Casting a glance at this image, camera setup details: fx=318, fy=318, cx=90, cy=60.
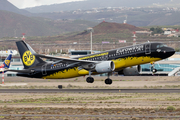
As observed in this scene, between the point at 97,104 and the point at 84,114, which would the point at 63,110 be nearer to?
the point at 84,114

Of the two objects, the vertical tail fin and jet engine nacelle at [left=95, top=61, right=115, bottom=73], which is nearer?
jet engine nacelle at [left=95, top=61, right=115, bottom=73]

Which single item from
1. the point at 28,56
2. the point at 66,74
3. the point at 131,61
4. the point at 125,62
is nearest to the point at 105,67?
the point at 125,62

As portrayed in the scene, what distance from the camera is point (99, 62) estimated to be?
49.2 metres

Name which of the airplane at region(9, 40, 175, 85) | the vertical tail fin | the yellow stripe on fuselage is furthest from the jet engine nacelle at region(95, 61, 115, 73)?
the vertical tail fin

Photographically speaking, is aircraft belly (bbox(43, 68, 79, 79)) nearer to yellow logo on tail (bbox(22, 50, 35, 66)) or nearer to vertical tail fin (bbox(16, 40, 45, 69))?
vertical tail fin (bbox(16, 40, 45, 69))

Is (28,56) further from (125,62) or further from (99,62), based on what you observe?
(125,62)

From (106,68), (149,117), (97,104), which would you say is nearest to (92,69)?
(106,68)

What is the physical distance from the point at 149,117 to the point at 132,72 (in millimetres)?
27553

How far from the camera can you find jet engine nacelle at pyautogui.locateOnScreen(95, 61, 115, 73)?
47438mm

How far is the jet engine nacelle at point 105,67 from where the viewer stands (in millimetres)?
47438

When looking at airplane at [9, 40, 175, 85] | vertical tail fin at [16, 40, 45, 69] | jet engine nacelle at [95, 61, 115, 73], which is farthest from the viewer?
vertical tail fin at [16, 40, 45, 69]

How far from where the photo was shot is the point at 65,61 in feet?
166

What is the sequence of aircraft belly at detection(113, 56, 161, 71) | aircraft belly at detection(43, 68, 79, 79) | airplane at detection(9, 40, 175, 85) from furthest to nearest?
aircraft belly at detection(43, 68, 79, 79) → aircraft belly at detection(113, 56, 161, 71) → airplane at detection(9, 40, 175, 85)

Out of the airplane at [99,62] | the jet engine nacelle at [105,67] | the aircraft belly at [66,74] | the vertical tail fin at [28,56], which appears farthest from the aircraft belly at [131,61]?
the vertical tail fin at [28,56]
